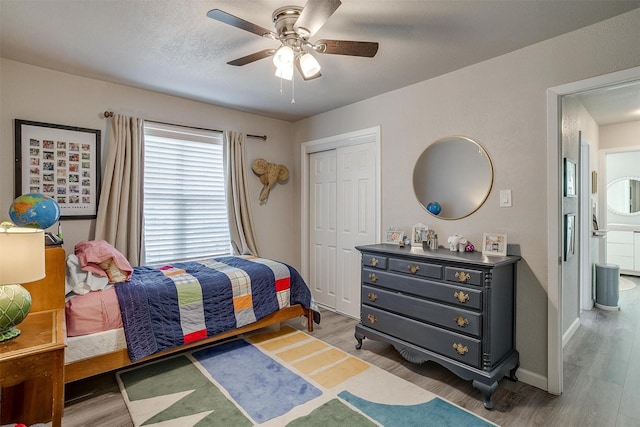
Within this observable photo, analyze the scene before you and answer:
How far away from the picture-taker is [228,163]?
389 centimetres

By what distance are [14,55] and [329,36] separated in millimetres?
2537

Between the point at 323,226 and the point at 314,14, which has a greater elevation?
the point at 314,14

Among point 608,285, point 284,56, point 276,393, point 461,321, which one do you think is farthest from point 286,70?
point 608,285

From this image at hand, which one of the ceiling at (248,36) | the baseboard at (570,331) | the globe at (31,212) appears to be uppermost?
the ceiling at (248,36)

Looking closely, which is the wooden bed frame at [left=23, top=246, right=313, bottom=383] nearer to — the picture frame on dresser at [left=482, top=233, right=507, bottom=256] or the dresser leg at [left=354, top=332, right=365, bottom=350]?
the dresser leg at [left=354, top=332, right=365, bottom=350]

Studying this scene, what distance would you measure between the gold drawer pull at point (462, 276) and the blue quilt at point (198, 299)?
1.58m

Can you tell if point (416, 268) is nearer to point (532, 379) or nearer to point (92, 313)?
point (532, 379)

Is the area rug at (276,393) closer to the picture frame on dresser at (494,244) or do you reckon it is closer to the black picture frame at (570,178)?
the picture frame on dresser at (494,244)

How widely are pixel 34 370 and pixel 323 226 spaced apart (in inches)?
123

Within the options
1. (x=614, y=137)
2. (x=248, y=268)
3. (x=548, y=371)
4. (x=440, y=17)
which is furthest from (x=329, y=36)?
(x=614, y=137)

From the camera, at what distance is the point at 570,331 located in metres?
3.25

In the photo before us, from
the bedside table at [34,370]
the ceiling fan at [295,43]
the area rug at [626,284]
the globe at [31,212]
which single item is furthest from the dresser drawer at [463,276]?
the area rug at [626,284]

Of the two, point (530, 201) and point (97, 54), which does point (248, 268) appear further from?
point (530, 201)

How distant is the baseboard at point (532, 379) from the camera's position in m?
2.31
